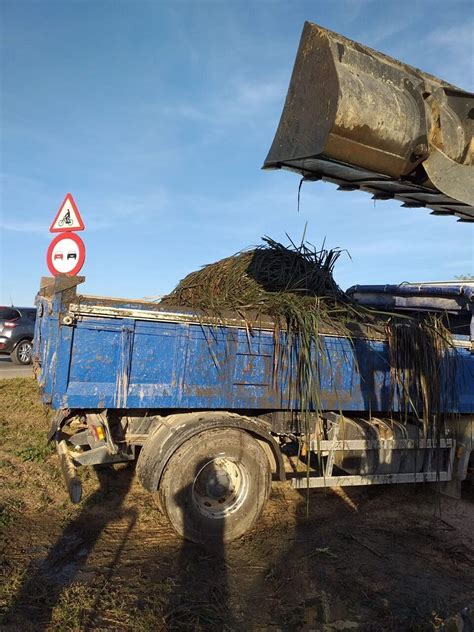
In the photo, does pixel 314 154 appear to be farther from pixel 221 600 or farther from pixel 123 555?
pixel 123 555

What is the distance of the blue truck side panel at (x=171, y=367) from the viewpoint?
12.9ft

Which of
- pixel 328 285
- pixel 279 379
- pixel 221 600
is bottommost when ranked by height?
pixel 221 600

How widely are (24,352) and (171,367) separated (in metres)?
12.0

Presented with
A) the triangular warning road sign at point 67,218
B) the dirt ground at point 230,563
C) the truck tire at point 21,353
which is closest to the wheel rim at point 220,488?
the dirt ground at point 230,563

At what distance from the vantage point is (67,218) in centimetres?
518

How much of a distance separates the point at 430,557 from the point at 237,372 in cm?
234

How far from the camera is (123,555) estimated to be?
13.1 feet

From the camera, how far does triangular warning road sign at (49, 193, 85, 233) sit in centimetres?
512

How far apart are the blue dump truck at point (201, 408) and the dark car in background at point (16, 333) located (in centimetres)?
1026

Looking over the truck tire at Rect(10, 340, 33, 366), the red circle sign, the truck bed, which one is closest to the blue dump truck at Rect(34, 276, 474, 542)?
the truck bed

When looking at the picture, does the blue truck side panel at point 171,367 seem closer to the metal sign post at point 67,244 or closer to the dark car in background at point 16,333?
the metal sign post at point 67,244

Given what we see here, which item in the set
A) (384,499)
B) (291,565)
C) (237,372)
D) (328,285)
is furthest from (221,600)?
(328,285)

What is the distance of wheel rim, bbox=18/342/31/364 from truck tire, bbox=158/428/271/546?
11.9m

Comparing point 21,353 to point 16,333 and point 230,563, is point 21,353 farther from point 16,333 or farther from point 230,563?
point 230,563
